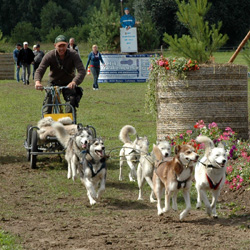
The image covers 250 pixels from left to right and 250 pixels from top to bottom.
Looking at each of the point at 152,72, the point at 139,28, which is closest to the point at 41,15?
the point at 139,28

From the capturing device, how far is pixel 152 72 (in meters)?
12.5

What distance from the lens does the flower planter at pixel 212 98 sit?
38.3 feet

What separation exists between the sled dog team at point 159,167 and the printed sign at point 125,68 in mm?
21056

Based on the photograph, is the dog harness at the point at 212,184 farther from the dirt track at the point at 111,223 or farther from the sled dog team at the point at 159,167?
the dirt track at the point at 111,223

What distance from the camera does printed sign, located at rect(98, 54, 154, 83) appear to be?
31.2m

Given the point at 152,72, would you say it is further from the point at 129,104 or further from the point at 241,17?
the point at 241,17

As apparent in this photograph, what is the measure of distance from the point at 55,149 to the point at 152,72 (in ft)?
9.34

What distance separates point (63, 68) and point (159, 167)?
408 cm

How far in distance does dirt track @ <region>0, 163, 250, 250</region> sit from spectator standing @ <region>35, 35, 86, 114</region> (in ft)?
6.97

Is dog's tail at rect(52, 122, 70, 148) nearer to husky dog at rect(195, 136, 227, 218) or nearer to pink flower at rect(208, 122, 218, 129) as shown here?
pink flower at rect(208, 122, 218, 129)

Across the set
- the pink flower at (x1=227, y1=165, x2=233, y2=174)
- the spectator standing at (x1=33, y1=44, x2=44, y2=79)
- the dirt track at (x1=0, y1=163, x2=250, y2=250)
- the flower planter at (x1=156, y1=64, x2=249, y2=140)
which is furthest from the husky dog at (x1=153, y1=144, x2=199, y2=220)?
the spectator standing at (x1=33, y1=44, x2=44, y2=79)

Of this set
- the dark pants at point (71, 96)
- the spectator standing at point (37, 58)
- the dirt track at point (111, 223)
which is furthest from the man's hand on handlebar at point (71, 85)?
the spectator standing at point (37, 58)

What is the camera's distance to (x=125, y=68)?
31516 millimetres

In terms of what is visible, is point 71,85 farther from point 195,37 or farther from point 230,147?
point 230,147
